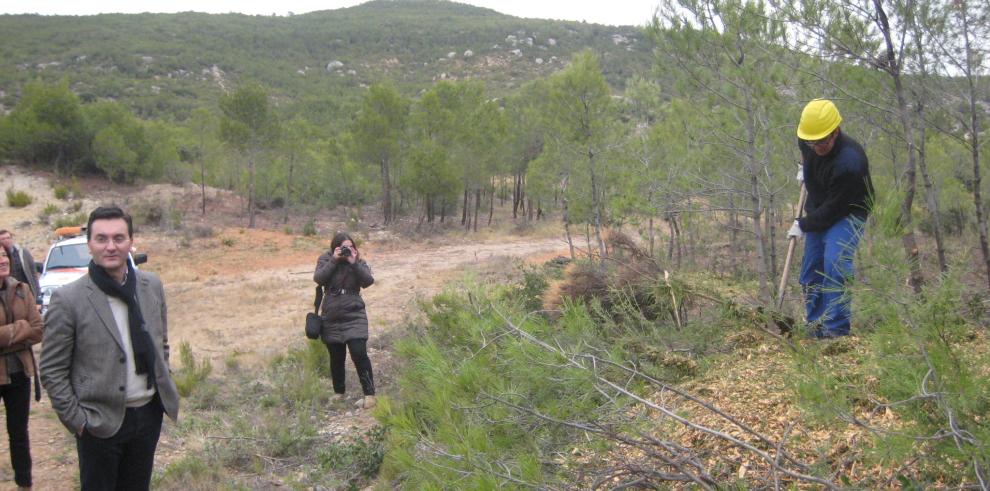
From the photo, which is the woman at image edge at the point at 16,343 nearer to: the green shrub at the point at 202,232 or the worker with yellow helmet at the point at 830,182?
the worker with yellow helmet at the point at 830,182

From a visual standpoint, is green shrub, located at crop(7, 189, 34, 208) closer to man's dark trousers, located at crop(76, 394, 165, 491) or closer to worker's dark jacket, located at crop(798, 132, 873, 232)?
man's dark trousers, located at crop(76, 394, 165, 491)

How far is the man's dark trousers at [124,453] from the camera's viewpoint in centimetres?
295

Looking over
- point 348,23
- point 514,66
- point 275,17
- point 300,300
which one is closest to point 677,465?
point 300,300

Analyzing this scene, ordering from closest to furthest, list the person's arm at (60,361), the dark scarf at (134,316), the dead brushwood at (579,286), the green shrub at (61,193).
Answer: the person's arm at (60,361) < the dark scarf at (134,316) < the dead brushwood at (579,286) < the green shrub at (61,193)

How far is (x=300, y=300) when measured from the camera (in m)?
14.2

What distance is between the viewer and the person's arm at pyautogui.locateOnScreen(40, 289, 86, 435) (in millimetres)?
2811

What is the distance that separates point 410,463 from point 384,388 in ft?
13.2

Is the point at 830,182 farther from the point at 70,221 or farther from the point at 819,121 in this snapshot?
the point at 70,221

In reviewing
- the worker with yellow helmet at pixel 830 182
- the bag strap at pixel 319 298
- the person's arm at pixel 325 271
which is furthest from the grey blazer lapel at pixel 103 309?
the worker with yellow helmet at pixel 830 182

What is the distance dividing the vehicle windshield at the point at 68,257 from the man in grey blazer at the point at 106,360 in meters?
9.62

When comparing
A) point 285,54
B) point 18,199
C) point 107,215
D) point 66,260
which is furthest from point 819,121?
point 285,54

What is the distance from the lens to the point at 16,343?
399 cm

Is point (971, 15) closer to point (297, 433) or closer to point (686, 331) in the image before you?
point (686, 331)

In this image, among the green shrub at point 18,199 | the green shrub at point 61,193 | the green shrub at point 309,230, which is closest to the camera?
the green shrub at point 18,199
